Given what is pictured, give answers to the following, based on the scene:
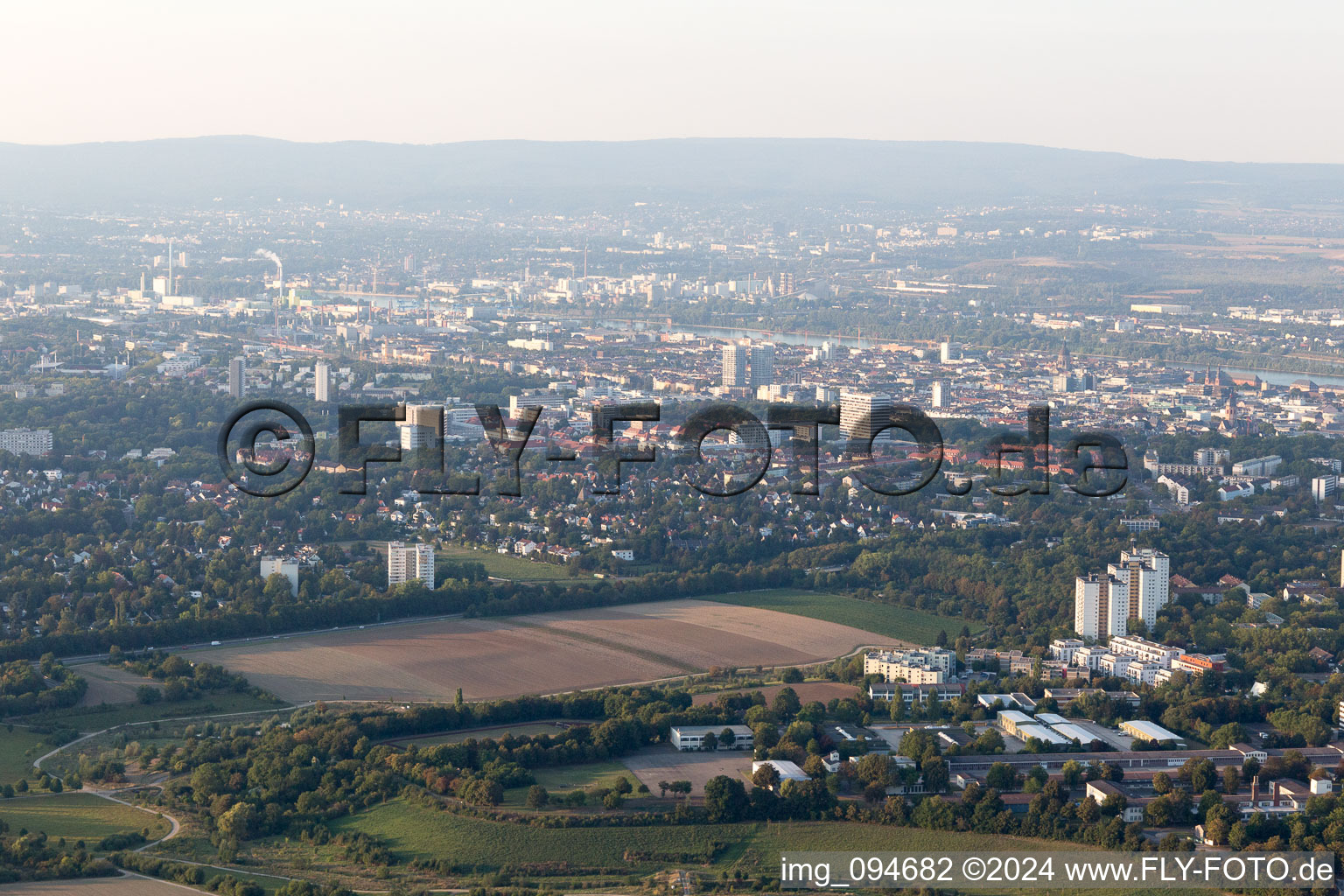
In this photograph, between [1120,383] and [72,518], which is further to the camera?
[1120,383]

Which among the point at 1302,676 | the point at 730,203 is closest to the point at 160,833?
the point at 1302,676

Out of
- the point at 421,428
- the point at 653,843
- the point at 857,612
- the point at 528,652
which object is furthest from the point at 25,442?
the point at 653,843

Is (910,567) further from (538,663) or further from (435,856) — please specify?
(435,856)

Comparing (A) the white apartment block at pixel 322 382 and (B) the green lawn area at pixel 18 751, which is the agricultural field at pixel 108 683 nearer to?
(B) the green lawn area at pixel 18 751

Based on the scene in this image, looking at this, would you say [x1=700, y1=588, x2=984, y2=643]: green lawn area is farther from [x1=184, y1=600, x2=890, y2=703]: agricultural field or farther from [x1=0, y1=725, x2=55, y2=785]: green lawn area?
[x1=0, y1=725, x2=55, y2=785]: green lawn area

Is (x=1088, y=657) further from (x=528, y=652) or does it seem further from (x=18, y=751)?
(x=18, y=751)

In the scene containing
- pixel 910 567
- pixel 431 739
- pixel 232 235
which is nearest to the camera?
pixel 431 739
